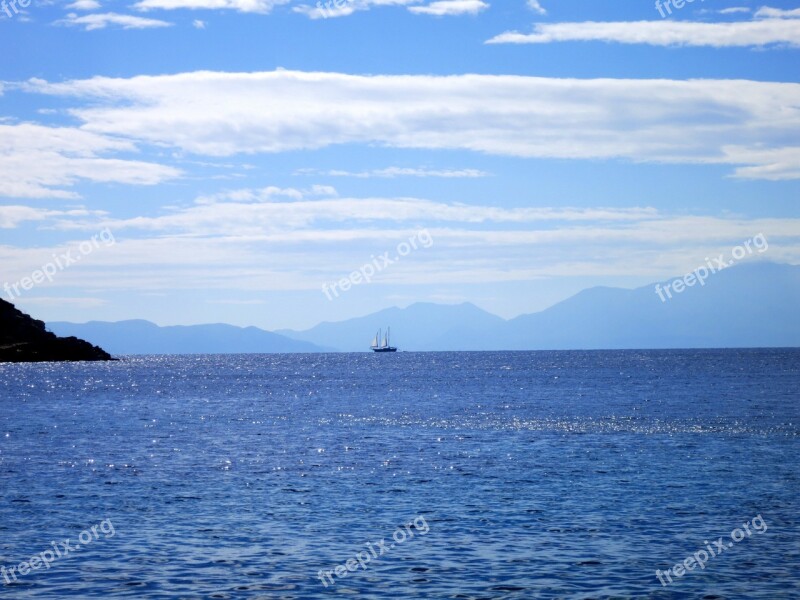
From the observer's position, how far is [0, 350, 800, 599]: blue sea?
3036 centimetres

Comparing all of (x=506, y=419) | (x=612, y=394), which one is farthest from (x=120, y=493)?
(x=612, y=394)

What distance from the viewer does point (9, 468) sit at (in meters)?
56.2

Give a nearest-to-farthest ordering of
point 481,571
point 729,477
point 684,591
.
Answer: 1. point 684,591
2. point 481,571
3. point 729,477

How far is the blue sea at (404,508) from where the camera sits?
30359 millimetres

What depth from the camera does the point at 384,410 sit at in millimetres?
108562

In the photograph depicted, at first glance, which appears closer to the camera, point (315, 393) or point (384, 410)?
point (384, 410)

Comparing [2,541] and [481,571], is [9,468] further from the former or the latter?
[481,571]

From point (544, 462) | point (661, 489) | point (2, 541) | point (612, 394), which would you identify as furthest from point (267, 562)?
point (612, 394)

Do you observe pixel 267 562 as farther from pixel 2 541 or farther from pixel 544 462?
pixel 544 462

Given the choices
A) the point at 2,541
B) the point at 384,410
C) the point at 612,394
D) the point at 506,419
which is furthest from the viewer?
the point at 612,394

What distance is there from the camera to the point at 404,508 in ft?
140

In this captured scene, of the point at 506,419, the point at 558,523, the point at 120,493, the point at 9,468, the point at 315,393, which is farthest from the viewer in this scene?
the point at 315,393

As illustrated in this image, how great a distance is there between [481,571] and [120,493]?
23.1 meters

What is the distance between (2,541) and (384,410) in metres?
74.1
